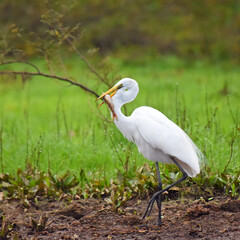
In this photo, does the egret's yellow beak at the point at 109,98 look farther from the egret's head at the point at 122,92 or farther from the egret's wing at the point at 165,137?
the egret's wing at the point at 165,137

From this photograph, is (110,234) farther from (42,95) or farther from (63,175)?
(42,95)

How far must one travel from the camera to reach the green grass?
564 cm

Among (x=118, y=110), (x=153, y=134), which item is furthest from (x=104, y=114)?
(x=153, y=134)

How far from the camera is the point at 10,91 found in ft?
37.7

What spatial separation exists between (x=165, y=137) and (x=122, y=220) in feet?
2.32

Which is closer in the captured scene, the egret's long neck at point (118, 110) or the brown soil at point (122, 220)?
the brown soil at point (122, 220)

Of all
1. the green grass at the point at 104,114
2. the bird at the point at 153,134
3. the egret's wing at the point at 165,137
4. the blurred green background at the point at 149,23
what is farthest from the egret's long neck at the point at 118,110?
the blurred green background at the point at 149,23

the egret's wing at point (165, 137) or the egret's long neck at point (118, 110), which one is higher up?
the egret's long neck at point (118, 110)

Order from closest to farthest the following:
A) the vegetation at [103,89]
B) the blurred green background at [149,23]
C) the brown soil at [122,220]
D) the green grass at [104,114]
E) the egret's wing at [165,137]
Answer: the brown soil at [122,220] < the egret's wing at [165,137] < the vegetation at [103,89] < the green grass at [104,114] < the blurred green background at [149,23]

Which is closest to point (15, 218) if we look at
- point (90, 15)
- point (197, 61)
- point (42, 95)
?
point (42, 95)

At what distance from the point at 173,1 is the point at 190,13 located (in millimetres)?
536

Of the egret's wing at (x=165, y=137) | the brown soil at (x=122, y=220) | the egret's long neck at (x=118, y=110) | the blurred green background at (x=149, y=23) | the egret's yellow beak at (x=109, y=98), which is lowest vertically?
the brown soil at (x=122, y=220)

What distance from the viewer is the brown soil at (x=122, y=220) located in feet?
13.0

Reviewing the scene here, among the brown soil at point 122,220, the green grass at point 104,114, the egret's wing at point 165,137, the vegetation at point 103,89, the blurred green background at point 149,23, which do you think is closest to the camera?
the brown soil at point 122,220
